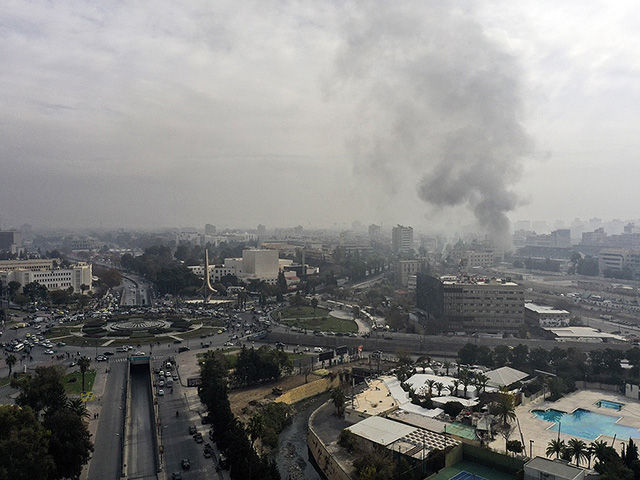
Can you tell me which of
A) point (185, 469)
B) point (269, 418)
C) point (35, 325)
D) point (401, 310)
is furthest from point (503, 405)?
point (35, 325)

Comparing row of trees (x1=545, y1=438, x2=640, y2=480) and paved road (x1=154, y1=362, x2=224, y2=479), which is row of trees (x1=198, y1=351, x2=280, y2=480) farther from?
row of trees (x1=545, y1=438, x2=640, y2=480)

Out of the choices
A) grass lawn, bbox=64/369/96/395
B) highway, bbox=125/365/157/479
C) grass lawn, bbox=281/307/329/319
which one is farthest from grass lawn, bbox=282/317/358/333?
grass lawn, bbox=64/369/96/395

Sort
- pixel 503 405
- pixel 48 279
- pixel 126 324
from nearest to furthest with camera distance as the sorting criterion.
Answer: pixel 503 405, pixel 126 324, pixel 48 279

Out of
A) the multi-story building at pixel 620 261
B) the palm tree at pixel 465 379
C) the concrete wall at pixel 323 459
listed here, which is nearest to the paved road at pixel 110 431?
the concrete wall at pixel 323 459

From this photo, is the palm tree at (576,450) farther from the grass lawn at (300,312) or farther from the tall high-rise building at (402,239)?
the tall high-rise building at (402,239)

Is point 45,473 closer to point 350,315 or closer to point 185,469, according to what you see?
point 185,469

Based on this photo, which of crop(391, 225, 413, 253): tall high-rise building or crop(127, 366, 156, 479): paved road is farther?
crop(391, 225, 413, 253): tall high-rise building


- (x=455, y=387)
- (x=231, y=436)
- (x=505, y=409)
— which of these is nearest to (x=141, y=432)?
(x=231, y=436)
